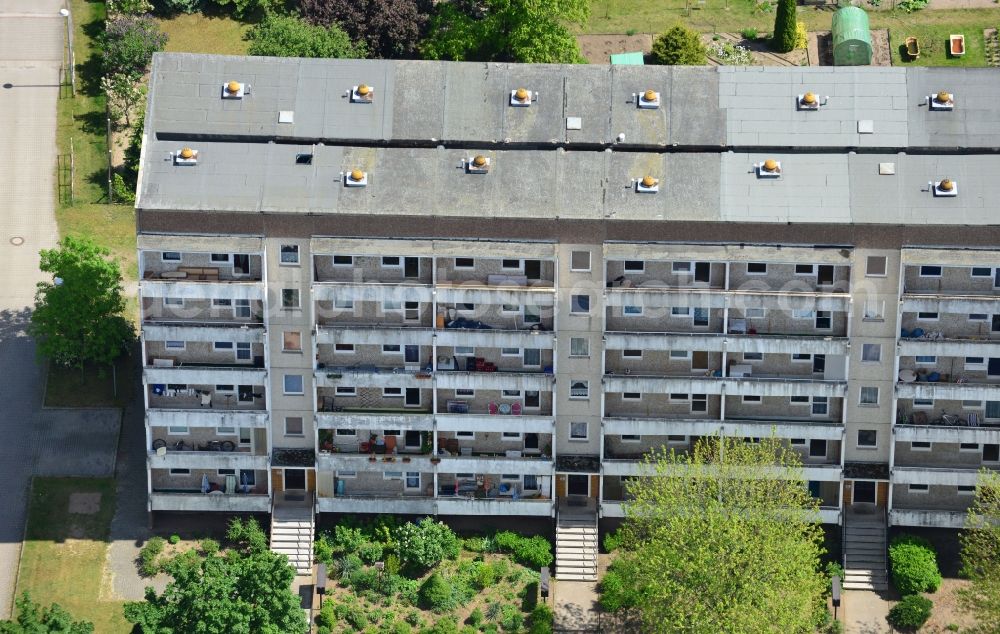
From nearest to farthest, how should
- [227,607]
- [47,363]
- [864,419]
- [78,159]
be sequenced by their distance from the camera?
[227,607] < [864,419] < [47,363] < [78,159]

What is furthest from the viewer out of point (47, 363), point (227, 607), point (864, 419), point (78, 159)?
point (78, 159)

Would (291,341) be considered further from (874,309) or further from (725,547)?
(874,309)

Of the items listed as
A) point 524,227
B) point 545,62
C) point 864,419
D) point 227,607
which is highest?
point 545,62

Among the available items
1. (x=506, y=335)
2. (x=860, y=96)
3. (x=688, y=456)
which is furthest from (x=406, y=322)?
(x=860, y=96)

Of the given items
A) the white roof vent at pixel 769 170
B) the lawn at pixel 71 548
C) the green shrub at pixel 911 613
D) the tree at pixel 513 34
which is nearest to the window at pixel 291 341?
the lawn at pixel 71 548

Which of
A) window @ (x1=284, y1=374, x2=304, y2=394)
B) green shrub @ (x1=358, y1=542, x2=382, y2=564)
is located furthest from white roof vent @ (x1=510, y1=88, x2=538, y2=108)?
green shrub @ (x1=358, y1=542, x2=382, y2=564)

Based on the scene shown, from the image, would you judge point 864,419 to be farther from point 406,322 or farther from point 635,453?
point 406,322

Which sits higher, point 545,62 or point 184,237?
point 545,62
